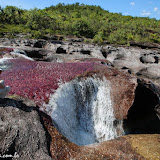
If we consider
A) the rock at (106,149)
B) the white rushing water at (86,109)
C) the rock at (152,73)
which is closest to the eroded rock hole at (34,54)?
the white rushing water at (86,109)

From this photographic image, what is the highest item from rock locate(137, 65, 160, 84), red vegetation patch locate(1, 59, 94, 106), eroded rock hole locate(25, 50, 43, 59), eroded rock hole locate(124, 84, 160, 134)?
eroded rock hole locate(25, 50, 43, 59)

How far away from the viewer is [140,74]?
81.1 ft

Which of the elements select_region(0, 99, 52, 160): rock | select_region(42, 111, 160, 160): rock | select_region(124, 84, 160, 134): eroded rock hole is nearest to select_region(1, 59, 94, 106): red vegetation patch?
select_region(0, 99, 52, 160): rock

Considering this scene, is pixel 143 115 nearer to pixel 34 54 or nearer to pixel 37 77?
pixel 37 77

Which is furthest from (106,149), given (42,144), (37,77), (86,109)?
(37,77)

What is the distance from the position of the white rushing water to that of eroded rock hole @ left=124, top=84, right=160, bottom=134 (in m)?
1.52

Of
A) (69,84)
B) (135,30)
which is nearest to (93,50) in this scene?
(69,84)

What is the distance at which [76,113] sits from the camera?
1084 centimetres

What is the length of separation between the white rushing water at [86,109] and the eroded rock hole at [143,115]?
5.00ft

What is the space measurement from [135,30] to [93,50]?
138ft

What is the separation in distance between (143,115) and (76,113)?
5701 millimetres

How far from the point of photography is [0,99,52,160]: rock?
460 cm

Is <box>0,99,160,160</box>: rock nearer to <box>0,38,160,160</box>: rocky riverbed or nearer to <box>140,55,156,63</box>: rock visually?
<box>0,38,160,160</box>: rocky riverbed

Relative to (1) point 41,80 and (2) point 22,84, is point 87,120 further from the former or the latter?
(2) point 22,84
